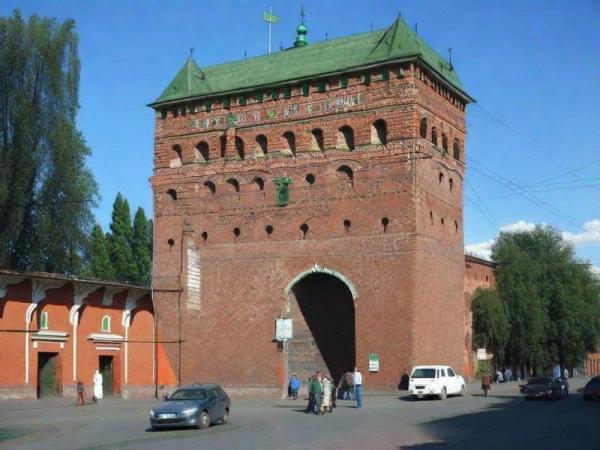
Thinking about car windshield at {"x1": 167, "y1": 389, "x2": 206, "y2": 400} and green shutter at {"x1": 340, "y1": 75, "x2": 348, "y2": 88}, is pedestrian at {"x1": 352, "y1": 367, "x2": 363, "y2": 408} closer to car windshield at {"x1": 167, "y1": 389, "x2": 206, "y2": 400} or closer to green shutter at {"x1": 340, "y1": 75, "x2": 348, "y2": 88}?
car windshield at {"x1": 167, "y1": 389, "x2": 206, "y2": 400}

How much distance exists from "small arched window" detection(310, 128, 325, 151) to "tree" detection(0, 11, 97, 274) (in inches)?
450

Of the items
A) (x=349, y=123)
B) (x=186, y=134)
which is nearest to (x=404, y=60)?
(x=349, y=123)

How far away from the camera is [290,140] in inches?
1512

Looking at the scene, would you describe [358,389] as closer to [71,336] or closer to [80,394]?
[80,394]

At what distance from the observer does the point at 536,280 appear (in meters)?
50.2

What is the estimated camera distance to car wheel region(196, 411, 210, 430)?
21069mm

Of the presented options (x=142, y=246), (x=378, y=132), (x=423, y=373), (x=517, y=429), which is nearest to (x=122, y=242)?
(x=142, y=246)

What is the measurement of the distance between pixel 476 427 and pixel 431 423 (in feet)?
4.71

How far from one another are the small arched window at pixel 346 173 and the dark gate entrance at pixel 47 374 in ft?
44.5

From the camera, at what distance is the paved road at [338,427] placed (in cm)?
1686

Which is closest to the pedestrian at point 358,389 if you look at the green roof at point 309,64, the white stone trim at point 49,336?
the white stone trim at point 49,336

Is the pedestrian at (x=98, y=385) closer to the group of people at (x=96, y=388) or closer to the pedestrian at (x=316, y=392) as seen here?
the group of people at (x=96, y=388)

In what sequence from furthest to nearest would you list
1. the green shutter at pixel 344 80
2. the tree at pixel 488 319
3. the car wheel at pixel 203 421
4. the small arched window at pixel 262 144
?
the tree at pixel 488 319 → the small arched window at pixel 262 144 → the green shutter at pixel 344 80 → the car wheel at pixel 203 421

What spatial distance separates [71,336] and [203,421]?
14.4 meters
